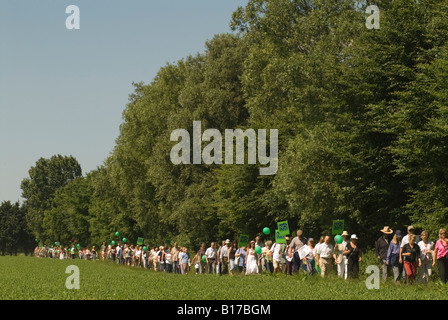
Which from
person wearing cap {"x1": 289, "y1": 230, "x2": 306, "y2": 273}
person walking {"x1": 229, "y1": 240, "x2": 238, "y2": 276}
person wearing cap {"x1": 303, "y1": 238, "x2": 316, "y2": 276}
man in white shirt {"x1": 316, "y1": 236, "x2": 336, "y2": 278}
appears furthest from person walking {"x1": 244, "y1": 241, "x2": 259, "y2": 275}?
man in white shirt {"x1": 316, "y1": 236, "x2": 336, "y2": 278}

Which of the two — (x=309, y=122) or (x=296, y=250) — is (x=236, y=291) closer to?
(x=296, y=250)

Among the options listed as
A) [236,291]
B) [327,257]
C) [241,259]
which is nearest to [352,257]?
[327,257]

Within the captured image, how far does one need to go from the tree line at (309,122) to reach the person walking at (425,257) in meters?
6.99

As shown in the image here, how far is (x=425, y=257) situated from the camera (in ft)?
86.4

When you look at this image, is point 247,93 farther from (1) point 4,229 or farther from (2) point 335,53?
(1) point 4,229

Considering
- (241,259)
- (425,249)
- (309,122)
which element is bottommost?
(241,259)

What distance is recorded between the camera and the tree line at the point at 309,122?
36.2m

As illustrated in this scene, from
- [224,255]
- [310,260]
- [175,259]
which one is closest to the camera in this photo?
[310,260]

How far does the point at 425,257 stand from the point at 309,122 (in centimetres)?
2089

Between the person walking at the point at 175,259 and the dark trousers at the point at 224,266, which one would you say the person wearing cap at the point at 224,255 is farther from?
the person walking at the point at 175,259

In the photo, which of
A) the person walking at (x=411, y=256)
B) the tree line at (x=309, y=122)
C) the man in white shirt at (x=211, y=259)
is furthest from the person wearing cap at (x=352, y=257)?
the man in white shirt at (x=211, y=259)

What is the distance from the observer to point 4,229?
18288cm
